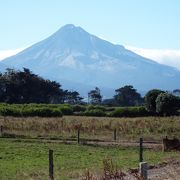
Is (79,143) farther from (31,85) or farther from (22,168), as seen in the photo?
(31,85)

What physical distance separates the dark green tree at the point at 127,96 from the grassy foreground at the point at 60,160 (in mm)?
104460

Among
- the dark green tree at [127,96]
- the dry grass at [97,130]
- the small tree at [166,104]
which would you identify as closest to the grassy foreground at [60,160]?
the dry grass at [97,130]

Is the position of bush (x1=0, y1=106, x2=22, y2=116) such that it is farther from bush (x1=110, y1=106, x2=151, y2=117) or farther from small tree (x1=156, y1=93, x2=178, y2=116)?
small tree (x1=156, y1=93, x2=178, y2=116)

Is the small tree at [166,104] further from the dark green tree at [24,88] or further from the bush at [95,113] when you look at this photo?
the dark green tree at [24,88]

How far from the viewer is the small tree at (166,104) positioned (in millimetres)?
72838

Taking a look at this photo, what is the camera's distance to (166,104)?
72625 millimetres

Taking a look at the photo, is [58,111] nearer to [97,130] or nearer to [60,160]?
[97,130]

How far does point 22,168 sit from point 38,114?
4849cm

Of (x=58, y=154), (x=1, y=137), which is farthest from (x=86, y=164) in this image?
(x=1, y=137)

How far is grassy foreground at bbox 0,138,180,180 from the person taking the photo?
1741cm

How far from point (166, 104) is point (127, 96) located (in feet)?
217

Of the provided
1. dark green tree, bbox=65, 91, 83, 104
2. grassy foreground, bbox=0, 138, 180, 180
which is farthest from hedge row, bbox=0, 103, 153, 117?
dark green tree, bbox=65, 91, 83, 104

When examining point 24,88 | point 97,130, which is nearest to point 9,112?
point 97,130

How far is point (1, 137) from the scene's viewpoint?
38969 millimetres
